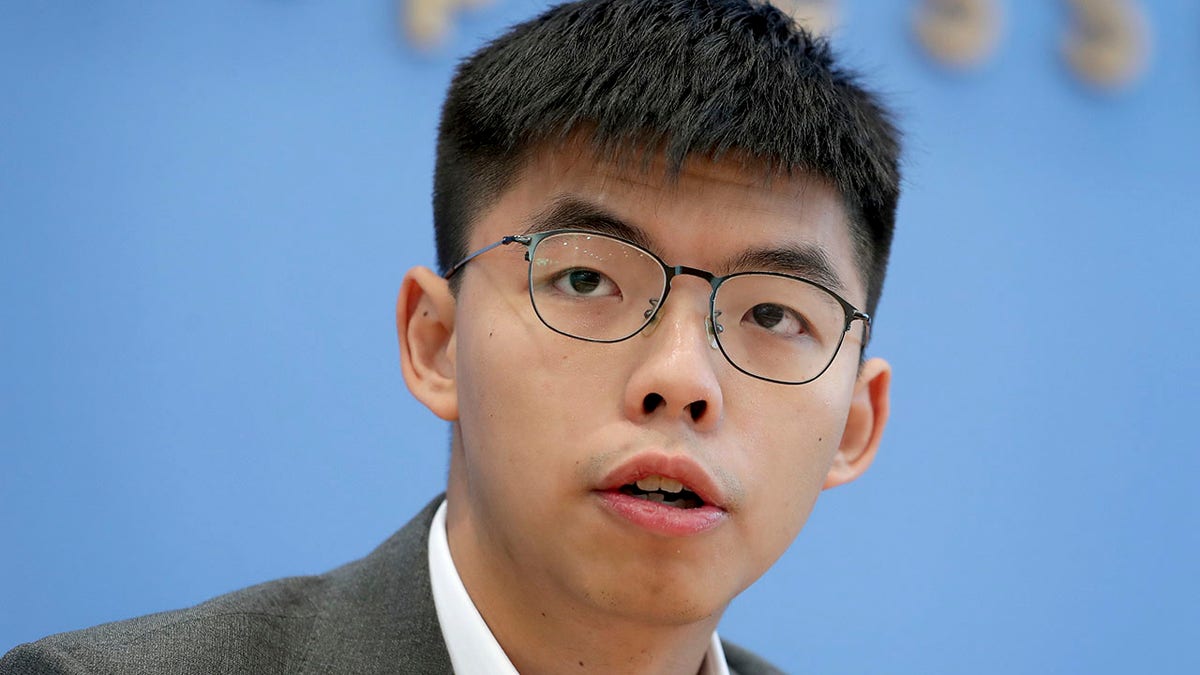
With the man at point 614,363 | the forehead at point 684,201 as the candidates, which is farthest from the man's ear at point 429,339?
the forehead at point 684,201

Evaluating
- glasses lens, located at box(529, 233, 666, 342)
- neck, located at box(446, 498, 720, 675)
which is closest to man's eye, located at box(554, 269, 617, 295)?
glasses lens, located at box(529, 233, 666, 342)

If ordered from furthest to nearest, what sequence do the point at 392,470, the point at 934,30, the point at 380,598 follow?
1. the point at 934,30
2. the point at 392,470
3. the point at 380,598

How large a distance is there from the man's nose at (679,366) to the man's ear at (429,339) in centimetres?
26

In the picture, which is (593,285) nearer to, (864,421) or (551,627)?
(551,627)

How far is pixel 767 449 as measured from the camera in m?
1.19

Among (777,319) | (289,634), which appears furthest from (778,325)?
(289,634)

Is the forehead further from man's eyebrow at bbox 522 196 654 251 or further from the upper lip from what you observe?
the upper lip

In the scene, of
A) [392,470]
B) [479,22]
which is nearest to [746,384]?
[392,470]

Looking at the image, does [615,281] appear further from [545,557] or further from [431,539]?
[431,539]

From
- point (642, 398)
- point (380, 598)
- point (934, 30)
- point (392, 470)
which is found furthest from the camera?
point (934, 30)

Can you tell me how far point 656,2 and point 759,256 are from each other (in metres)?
0.30

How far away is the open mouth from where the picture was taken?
112 cm

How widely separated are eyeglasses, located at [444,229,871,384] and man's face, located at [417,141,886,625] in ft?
0.04

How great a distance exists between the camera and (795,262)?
4.04 feet
